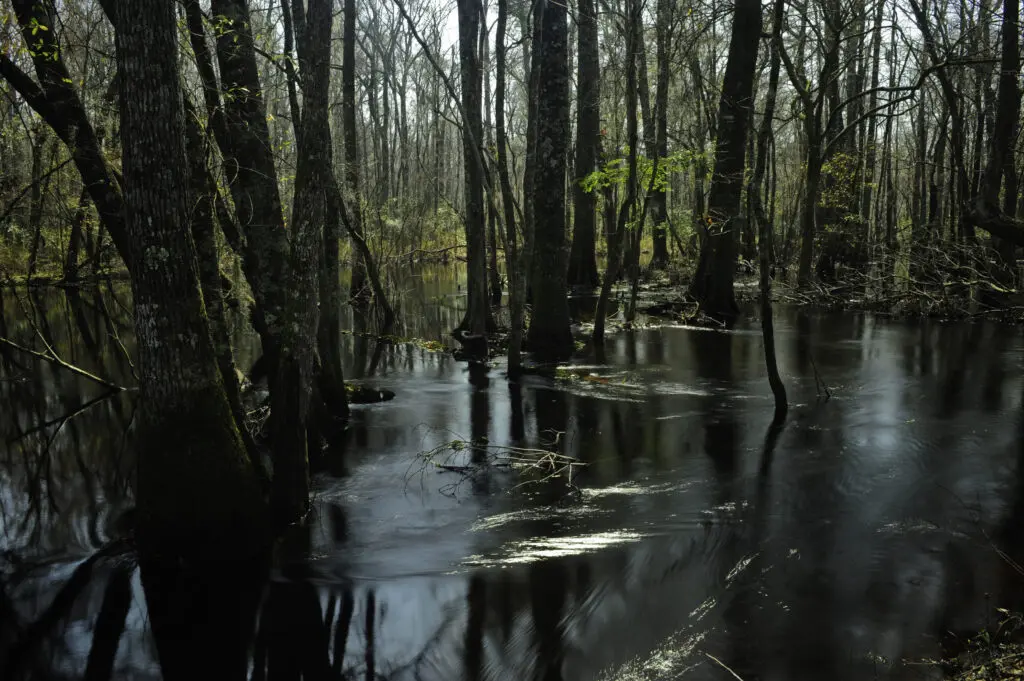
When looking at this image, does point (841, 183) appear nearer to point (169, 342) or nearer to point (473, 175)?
point (473, 175)

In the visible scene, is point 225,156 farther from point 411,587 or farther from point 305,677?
point 305,677

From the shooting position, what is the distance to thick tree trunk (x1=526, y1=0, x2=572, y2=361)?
12.0 meters

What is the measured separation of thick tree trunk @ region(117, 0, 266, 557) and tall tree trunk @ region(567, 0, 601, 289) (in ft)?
37.1

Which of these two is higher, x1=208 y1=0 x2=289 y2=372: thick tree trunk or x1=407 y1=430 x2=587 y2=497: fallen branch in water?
x1=208 y1=0 x2=289 y2=372: thick tree trunk

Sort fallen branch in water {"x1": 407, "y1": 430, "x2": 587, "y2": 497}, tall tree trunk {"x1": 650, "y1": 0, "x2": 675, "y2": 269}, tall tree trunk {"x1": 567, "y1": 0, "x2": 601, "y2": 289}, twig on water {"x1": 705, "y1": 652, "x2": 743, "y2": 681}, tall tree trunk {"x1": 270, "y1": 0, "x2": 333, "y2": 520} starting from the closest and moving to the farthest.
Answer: twig on water {"x1": 705, "y1": 652, "x2": 743, "y2": 681}
tall tree trunk {"x1": 270, "y1": 0, "x2": 333, "y2": 520}
fallen branch in water {"x1": 407, "y1": 430, "x2": 587, "y2": 497}
tall tree trunk {"x1": 650, "y1": 0, "x2": 675, "y2": 269}
tall tree trunk {"x1": 567, "y1": 0, "x2": 601, "y2": 289}

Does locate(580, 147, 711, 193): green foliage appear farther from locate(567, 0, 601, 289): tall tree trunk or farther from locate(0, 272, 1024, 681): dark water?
locate(0, 272, 1024, 681): dark water

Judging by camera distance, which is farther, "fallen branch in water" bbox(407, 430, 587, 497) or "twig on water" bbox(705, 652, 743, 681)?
"fallen branch in water" bbox(407, 430, 587, 497)

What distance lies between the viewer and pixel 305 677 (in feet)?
14.9

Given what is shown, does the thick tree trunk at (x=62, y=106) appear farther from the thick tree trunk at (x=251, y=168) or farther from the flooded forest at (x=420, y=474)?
the thick tree trunk at (x=251, y=168)

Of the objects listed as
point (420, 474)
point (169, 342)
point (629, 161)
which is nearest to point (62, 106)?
point (169, 342)

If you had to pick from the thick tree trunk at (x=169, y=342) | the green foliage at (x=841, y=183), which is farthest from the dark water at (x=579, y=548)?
the green foliage at (x=841, y=183)

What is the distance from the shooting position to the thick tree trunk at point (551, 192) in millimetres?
11984

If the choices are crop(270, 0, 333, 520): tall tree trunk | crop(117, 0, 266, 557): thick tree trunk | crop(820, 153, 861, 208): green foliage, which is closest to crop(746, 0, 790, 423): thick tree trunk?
crop(270, 0, 333, 520): tall tree trunk

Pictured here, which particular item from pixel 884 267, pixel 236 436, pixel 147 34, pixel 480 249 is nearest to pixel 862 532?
pixel 236 436
